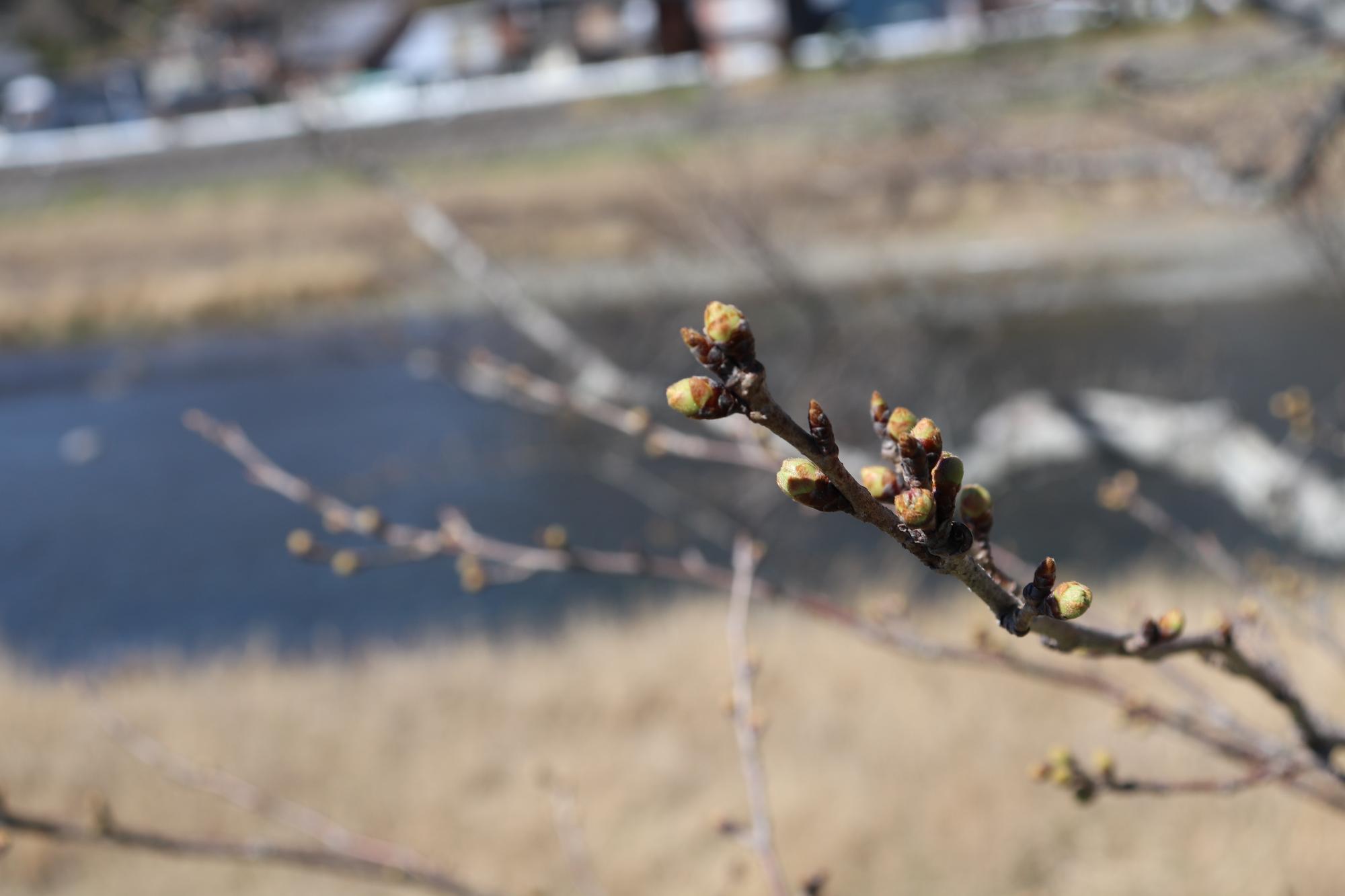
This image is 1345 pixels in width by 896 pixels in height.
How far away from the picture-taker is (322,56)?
34.8 m

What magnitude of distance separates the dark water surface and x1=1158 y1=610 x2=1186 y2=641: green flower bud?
230 inches

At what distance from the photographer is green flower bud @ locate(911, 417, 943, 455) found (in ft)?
2.37

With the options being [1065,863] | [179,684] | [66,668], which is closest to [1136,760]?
[1065,863]

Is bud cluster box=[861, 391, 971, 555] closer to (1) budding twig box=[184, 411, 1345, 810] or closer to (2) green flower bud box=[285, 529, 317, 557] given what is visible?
(1) budding twig box=[184, 411, 1345, 810]

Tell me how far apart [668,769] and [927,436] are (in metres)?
5.27

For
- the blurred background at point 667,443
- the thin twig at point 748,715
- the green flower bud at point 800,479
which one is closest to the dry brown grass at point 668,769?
the blurred background at point 667,443

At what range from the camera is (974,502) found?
0.87 metres

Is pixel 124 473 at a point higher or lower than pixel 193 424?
lower

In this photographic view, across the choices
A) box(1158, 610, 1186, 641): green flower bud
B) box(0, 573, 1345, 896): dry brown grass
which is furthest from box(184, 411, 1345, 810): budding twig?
box(0, 573, 1345, 896): dry brown grass

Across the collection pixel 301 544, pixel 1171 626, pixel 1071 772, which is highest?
pixel 1171 626

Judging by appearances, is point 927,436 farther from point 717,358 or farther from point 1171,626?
point 1171,626

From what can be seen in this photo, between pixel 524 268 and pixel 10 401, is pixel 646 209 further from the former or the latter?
pixel 10 401

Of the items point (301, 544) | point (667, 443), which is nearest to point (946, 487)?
point (667, 443)

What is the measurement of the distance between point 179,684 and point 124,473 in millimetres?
7195
